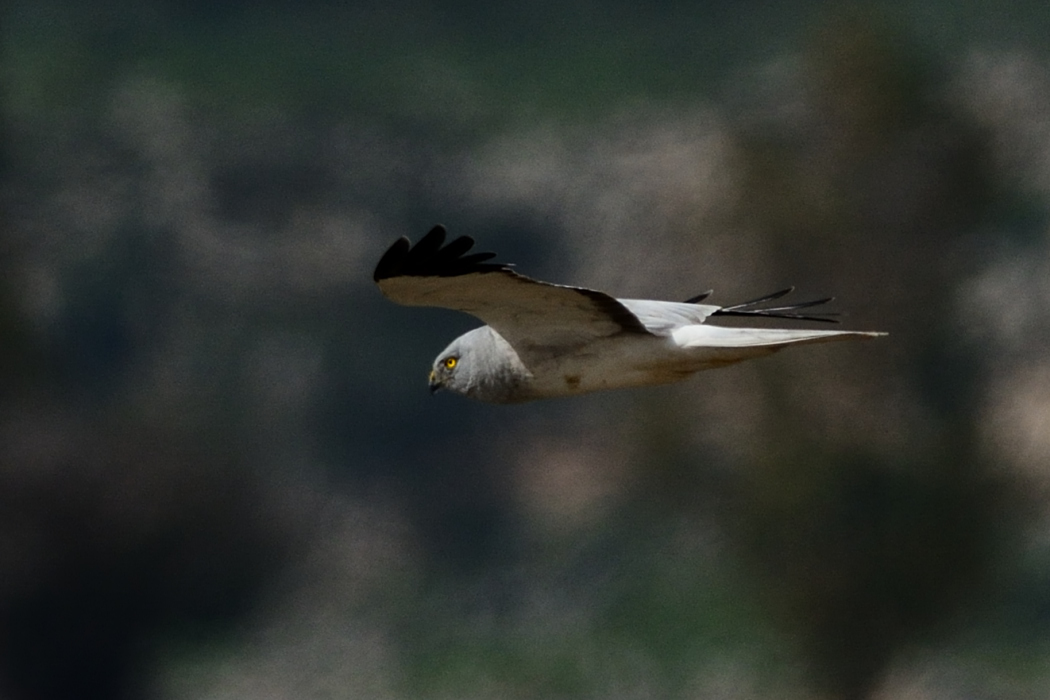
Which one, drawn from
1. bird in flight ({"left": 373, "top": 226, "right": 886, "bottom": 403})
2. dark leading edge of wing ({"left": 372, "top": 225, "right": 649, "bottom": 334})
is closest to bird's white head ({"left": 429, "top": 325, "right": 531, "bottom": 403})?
bird in flight ({"left": 373, "top": 226, "right": 886, "bottom": 403})

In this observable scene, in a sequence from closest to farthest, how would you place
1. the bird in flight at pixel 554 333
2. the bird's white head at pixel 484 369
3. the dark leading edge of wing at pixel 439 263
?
the dark leading edge of wing at pixel 439 263
the bird in flight at pixel 554 333
the bird's white head at pixel 484 369

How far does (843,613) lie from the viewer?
16.4 metres

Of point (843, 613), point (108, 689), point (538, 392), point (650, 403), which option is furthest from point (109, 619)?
point (538, 392)

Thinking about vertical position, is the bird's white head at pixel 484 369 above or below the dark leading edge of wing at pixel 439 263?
below

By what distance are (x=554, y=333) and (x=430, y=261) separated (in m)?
0.72

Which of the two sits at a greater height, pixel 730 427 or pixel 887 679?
pixel 730 427

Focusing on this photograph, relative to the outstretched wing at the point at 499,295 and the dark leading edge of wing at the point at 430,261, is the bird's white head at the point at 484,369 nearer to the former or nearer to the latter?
the outstretched wing at the point at 499,295

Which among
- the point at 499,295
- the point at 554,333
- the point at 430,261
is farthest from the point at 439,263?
the point at 554,333

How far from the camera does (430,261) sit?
5637 millimetres

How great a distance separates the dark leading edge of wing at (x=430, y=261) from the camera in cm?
557

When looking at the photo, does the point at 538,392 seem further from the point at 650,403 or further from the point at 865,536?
the point at 650,403

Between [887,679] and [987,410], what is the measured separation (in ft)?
8.83

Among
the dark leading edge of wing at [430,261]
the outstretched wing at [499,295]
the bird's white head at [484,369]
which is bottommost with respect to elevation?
the bird's white head at [484,369]

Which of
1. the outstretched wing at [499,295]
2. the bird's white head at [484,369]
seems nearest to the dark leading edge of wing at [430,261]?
the outstretched wing at [499,295]
